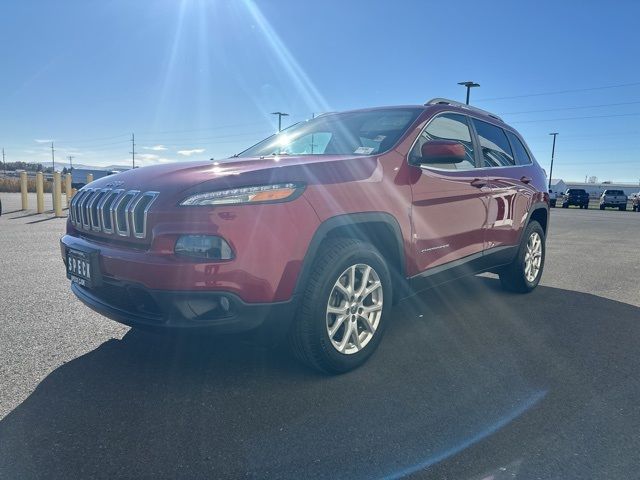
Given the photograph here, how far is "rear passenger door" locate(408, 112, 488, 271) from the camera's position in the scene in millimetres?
3371

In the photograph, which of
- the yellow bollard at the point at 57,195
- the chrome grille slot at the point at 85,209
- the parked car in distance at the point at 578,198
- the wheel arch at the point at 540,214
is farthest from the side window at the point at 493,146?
the parked car in distance at the point at 578,198

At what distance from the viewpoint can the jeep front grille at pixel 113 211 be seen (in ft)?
8.28

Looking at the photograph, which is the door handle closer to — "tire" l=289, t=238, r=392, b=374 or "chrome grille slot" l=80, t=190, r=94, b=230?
"tire" l=289, t=238, r=392, b=374

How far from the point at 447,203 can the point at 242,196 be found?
70.5 inches

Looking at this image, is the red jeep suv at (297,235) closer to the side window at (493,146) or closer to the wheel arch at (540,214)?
the side window at (493,146)

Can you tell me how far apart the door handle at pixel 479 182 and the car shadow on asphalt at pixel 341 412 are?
1.24m

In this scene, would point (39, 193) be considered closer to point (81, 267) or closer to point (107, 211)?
point (81, 267)

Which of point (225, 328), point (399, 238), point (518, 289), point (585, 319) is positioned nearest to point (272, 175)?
point (225, 328)

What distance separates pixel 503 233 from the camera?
14.9 feet

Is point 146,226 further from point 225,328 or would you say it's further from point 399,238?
point 399,238

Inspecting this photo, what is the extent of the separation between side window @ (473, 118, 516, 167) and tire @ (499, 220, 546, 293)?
81 cm

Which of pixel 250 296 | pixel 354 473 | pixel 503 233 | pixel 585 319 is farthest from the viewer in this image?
pixel 503 233

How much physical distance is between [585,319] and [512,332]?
92 cm

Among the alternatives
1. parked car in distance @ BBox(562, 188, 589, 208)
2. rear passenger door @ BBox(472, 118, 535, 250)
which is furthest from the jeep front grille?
parked car in distance @ BBox(562, 188, 589, 208)
